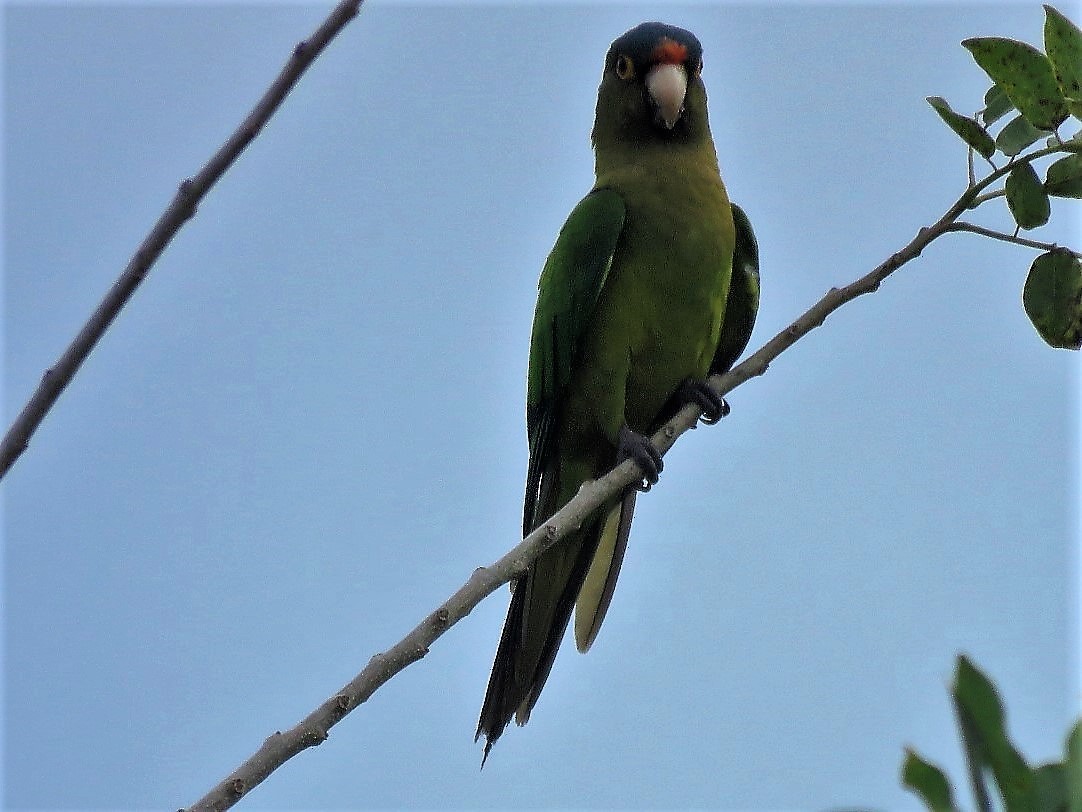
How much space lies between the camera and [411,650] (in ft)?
6.66

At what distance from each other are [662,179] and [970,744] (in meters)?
3.29

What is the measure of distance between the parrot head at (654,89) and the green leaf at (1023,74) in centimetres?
187

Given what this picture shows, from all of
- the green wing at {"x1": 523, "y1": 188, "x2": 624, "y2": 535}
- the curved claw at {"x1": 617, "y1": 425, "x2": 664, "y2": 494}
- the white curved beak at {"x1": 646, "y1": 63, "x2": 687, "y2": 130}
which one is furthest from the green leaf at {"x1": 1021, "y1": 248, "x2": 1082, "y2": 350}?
the white curved beak at {"x1": 646, "y1": 63, "x2": 687, "y2": 130}

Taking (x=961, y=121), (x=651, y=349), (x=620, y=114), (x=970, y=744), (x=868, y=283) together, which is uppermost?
(x=620, y=114)

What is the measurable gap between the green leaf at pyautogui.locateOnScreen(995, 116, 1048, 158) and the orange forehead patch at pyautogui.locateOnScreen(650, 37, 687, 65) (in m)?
1.77

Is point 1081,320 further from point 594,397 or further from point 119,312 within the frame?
point 119,312

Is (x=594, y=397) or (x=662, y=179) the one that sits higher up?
(x=662, y=179)

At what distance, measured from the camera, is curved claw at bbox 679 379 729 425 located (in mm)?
3941

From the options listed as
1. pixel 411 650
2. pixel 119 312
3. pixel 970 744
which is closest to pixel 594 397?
pixel 411 650

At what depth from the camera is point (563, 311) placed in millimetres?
4016

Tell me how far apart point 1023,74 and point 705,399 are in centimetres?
177

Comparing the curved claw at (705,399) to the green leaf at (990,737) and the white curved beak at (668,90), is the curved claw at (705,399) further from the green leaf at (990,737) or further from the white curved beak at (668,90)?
the green leaf at (990,737)

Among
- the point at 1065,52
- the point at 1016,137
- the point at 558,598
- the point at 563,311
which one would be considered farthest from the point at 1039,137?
the point at 558,598

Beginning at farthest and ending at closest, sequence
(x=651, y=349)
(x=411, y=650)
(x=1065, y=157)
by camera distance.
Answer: (x=651, y=349), (x=1065, y=157), (x=411, y=650)
